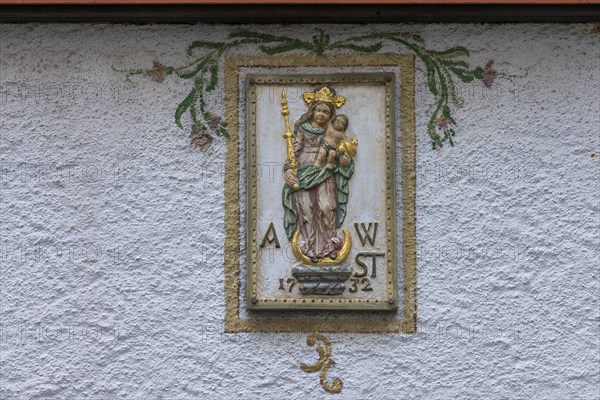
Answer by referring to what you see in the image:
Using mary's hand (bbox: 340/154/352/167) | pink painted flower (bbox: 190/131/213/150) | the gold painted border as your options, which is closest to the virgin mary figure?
mary's hand (bbox: 340/154/352/167)

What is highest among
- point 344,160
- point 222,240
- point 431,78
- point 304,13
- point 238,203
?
point 304,13

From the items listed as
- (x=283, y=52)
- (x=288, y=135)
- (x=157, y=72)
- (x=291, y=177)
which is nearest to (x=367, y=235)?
(x=291, y=177)

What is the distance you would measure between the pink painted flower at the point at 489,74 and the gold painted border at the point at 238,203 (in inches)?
9.8

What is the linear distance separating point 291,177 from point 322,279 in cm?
36

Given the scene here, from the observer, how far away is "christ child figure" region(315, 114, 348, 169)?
390 cm

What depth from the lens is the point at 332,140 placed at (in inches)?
154

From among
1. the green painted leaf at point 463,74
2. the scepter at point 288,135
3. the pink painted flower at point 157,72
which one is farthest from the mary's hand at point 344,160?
the pink painted flower at point 157,72

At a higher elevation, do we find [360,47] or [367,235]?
[360,47]

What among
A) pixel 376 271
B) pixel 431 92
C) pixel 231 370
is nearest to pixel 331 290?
pixel 376 271

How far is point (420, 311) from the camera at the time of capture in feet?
12.8

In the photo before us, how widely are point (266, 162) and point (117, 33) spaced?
69 cm

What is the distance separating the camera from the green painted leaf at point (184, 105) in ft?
13.0

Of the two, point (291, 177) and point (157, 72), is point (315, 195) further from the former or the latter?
point (157, 72)

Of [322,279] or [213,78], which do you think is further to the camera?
[213,78]
